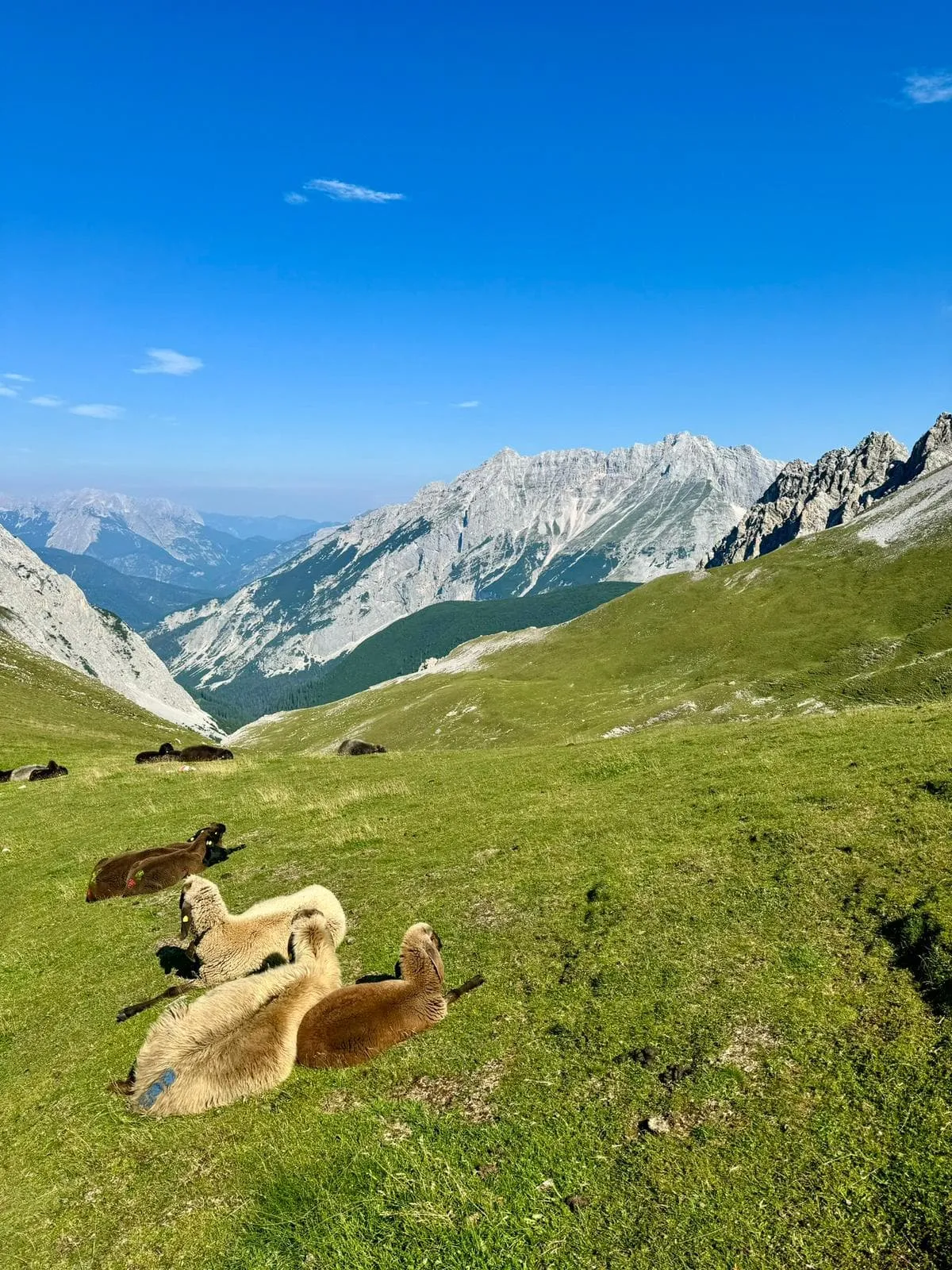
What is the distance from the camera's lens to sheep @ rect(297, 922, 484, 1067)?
930 centimetres

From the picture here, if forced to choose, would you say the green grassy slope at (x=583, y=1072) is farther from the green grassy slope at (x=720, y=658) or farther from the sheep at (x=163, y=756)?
the green grassy slope at (x=720, y=658)

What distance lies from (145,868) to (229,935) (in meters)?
6.20

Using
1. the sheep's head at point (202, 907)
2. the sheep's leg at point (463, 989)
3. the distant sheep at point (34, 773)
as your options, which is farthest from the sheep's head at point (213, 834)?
the distant sheep at point (34, 773)

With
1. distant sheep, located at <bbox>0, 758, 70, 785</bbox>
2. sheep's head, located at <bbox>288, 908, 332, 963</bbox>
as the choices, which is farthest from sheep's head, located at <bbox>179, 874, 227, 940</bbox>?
distant sheep, located at <bbox>0, 758, 70, 785</bbox>

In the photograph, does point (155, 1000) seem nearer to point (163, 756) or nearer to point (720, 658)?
point (163, 756)

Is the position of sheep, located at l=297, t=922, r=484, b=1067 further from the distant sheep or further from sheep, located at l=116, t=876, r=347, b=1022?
the distant sheep

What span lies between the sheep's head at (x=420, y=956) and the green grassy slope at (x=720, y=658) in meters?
67.1

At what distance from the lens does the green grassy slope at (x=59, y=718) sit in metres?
48.2

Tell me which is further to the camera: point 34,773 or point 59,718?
point 59,718

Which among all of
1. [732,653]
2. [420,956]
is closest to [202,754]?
[420,956]

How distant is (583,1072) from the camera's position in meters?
8.45

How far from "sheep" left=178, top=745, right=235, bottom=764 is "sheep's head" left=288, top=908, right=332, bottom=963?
31.0 meters

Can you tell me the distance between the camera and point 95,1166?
8.09 meters

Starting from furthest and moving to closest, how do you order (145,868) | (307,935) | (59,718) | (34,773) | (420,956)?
(59,718), (34,773), (145,868), (307,935), (420,956)
